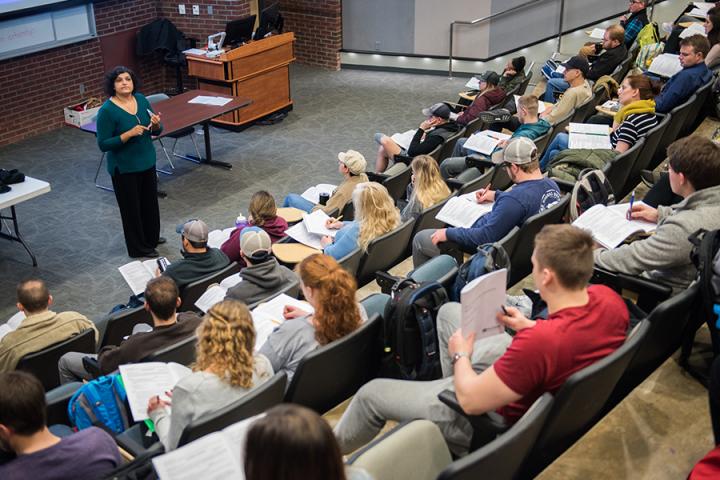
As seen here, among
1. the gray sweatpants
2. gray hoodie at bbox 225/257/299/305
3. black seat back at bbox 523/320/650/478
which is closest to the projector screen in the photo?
gray hoodie at bbox 225/257/299/305

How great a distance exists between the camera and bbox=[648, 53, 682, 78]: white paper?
811 cm

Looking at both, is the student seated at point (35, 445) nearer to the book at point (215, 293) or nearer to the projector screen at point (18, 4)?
the book at point (215, 293)

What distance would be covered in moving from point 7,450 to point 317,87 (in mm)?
10271

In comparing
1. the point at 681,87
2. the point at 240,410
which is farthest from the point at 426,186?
the point at 240,410

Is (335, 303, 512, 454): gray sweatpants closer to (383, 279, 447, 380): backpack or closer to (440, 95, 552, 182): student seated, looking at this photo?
(383, 279, 447, 380): backpack

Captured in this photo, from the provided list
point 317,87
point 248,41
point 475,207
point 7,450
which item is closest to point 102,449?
point 7,450

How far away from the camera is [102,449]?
9.51 feet

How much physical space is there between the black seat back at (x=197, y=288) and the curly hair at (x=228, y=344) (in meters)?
1.85

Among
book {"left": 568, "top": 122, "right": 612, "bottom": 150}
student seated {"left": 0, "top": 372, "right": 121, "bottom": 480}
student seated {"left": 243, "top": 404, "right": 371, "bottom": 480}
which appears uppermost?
student seated {"left": 243, "top": 404, "right": 371, "bottom": 480}

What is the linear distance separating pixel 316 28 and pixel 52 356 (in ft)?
33.3

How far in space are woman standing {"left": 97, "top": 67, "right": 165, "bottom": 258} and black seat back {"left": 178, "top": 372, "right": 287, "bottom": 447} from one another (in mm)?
4113

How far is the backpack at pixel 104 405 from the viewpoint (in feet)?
12.0

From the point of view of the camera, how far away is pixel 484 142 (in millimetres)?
6852

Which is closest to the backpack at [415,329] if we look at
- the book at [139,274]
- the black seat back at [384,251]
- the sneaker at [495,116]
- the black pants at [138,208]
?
the black seat back at [384,251]
